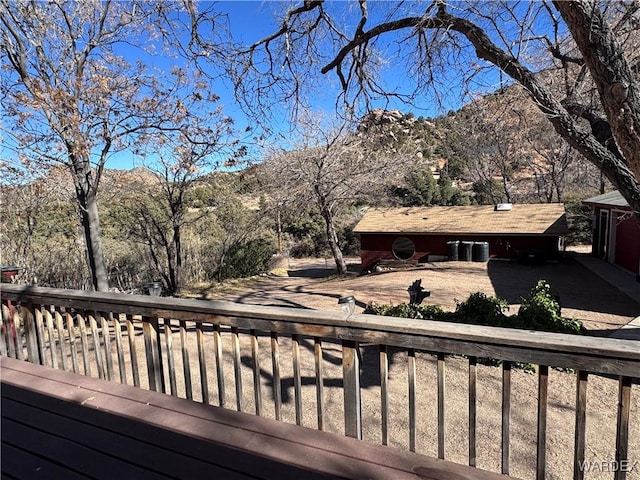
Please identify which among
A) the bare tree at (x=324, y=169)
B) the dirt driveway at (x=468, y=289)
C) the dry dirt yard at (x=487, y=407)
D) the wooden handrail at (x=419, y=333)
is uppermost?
the bare tree at (x=324, y=169)

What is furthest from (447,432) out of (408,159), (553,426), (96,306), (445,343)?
(408,159)

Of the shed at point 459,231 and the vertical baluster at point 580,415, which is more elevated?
the vertical baluster at point 580,415

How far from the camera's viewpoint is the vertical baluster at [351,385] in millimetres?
1777

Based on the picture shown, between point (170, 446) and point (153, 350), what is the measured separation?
0.74 meters

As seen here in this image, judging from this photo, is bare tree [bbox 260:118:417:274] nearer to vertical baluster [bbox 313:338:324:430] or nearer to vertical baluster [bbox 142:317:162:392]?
vertical baluster [bbox 142:317:162:392]

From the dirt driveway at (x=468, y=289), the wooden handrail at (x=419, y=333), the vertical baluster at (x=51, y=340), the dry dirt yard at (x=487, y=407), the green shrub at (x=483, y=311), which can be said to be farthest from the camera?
the dirt driveway at (x=468, y=289)

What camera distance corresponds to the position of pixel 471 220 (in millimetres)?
16672

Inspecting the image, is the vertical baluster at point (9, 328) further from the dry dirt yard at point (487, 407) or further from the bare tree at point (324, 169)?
the bare tree at point (324, 169)

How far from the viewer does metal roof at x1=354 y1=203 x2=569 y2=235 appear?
15133 mm

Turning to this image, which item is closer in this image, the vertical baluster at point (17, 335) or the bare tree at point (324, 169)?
the vertical baluster at point (17, 335)

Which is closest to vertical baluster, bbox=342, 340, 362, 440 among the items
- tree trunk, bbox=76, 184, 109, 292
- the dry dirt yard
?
the dry dirt yard

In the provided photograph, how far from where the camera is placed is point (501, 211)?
17.0 meters

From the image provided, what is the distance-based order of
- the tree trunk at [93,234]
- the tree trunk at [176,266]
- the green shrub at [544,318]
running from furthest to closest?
the tree trunk at [176,266]
the tree trunk at [93,234]
the green shrub at [544,318]

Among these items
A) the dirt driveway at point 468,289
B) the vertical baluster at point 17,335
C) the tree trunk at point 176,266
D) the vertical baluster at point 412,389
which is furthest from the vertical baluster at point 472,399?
the tree trunk at point 176,266
